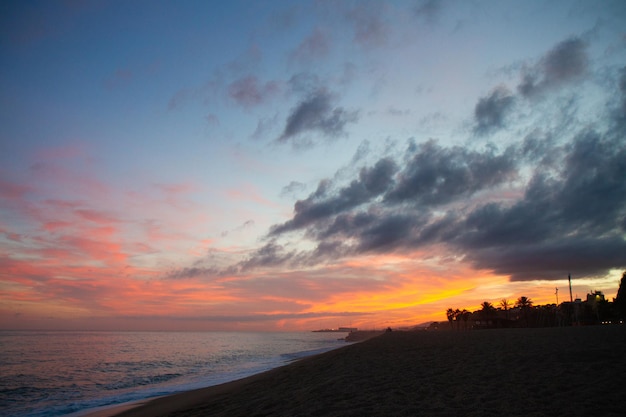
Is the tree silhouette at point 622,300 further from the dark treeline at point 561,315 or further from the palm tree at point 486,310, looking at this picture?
the palm tree at point 486,310

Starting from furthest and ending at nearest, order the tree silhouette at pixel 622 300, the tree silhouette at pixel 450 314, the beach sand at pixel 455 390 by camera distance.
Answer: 1. the tree silhouette at pixel 450 314
2. the tree silhouette at pixel 622 300
3. the beach sand at pixel 455 390

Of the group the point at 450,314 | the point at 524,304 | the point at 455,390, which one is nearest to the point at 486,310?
the point at 524,304

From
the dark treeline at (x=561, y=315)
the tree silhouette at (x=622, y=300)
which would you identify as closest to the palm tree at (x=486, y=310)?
the dark treeline at (x=561, y=315)

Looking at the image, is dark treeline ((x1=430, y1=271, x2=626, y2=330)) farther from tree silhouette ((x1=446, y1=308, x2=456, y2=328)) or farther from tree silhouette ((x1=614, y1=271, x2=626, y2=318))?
tree silhouette ((x1=446, y1=308, x2=456, y2=328))

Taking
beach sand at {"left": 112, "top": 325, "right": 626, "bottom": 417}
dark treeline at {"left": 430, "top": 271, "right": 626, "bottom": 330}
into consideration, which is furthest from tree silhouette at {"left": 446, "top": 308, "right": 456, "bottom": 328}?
beach sand at {"left": 112, "top": 325, "right": 626, "bottom": 417}

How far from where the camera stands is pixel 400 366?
17297 mm

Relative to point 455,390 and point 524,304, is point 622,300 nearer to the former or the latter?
point 524,304

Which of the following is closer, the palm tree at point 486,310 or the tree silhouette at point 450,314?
the palm tree at point 486,310

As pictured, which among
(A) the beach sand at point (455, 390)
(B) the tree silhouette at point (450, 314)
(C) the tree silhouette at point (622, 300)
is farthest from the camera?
(B) the tree silhouette at point (450, 314)

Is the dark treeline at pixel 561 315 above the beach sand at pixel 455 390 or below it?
below

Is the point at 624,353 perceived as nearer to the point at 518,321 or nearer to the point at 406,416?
the point at 406,416

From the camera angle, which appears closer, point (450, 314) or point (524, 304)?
point (524, 304)

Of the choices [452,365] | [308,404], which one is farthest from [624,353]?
[308,404]

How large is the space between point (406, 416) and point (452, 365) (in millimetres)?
8265
